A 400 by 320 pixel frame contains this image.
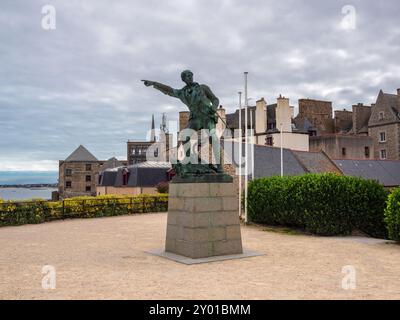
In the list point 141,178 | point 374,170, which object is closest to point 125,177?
point 141,178

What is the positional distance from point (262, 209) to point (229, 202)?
28.5 ft

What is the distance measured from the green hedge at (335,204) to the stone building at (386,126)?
42.8m

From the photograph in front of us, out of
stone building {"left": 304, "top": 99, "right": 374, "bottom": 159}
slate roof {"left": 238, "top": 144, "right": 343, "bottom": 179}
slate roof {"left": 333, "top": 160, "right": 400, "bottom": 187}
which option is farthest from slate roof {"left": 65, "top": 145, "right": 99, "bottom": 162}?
slate roof {"left": 333, "top": 160, "right": 400, "bottom": 187}

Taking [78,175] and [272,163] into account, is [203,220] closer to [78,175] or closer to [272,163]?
[272,163]

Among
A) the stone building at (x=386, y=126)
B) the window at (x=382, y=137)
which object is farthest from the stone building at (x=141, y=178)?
the window at (x=382, y=137)

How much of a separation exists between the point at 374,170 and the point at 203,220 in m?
33.2

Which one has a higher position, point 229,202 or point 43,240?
point 229,202

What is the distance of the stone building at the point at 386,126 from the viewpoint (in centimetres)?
5522

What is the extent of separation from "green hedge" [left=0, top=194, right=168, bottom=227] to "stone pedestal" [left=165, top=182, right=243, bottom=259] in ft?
41.6

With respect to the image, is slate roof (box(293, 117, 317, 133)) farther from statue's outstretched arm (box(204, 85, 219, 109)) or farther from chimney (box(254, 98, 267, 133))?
statue's outstretched arm (box(204, 85, 219, 109))
